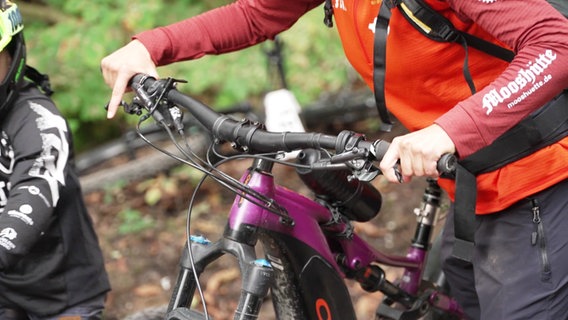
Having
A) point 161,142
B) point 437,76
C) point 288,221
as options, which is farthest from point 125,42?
point 437,76

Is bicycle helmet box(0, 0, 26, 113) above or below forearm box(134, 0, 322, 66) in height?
below

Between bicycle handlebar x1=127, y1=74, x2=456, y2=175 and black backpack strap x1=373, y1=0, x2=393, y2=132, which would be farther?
black backpack strap x1=373, y1=0, x2=393, y2=132

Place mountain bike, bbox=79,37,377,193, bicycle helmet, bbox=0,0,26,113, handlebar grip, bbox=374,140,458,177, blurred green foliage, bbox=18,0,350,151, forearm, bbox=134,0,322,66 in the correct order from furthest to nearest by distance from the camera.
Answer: blurred green foliage, bbox=18,0,350,151
mountain bike, bbox=79,37,377,193
bicycle helmet, bbox=0,0,26,113
forearm, bbox=134,0,322,66
handlebar grip, bbox=374,140,458,177

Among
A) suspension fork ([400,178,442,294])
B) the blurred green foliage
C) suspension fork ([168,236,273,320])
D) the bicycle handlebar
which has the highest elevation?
the bicycle handlebar

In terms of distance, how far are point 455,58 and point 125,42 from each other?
4895 mm

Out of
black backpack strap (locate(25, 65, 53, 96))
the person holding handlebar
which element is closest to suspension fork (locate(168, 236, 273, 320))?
the person holding handlebar

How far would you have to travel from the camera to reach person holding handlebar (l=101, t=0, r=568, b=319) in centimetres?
228

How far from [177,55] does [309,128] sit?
14.1 feet

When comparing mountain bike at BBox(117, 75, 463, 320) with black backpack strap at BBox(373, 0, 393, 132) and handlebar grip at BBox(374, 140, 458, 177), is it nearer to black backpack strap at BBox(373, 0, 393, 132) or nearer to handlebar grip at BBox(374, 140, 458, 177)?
handlebar grip at BBox(374, 140, 458, 177)

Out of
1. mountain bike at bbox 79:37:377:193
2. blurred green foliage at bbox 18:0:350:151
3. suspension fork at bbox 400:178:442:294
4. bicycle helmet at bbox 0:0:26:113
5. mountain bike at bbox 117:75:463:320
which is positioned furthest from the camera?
blurred green foliage at bbox 18:0:350:151

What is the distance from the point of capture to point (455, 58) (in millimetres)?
2730

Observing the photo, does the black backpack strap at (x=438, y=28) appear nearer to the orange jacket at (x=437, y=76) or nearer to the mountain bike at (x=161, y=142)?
the orange jacket at (x=437, y=76)

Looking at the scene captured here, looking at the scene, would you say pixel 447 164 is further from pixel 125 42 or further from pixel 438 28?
pixel 125 42

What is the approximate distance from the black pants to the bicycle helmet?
81.3 inches
